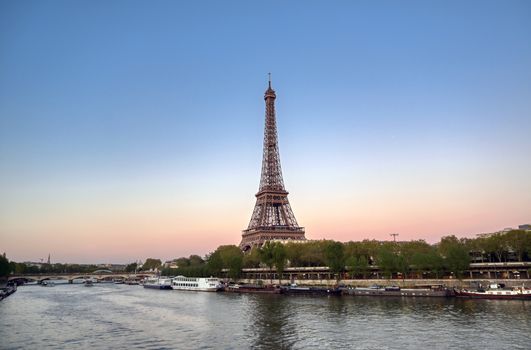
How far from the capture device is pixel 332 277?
82375mm

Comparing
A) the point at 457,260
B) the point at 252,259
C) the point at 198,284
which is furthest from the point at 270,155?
the point at 457,260

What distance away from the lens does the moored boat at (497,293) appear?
1924 inches

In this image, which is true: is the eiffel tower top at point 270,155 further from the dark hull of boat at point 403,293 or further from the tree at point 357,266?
the dark hull of boat at point 403,293

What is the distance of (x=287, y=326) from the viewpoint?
34875 mm

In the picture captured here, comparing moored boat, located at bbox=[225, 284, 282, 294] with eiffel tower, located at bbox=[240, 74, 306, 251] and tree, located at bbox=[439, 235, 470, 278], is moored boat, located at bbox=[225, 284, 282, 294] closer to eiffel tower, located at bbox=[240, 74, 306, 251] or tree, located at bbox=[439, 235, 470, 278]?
eiffel tower, located at bbox=[240, 74, 306, 251]

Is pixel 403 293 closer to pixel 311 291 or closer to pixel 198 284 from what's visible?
pixel 311 291

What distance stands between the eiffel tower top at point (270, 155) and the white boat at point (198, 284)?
28818 millimetres

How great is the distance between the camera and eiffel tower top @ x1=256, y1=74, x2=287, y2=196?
109 m

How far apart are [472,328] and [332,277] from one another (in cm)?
5137

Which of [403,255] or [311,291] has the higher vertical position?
[403,255]

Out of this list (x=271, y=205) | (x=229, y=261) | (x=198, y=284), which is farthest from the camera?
(x=271, y=205)

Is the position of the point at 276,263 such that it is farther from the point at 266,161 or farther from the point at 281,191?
the point at 266,161

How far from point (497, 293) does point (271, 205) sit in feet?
208

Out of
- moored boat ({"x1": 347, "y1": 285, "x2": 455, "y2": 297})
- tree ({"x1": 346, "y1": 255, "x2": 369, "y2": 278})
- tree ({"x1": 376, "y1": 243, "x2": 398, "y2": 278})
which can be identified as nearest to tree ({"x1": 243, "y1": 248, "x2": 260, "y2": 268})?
tree ({"x1": 346, "y1": 255, "x2": 369, "y2": 278})
